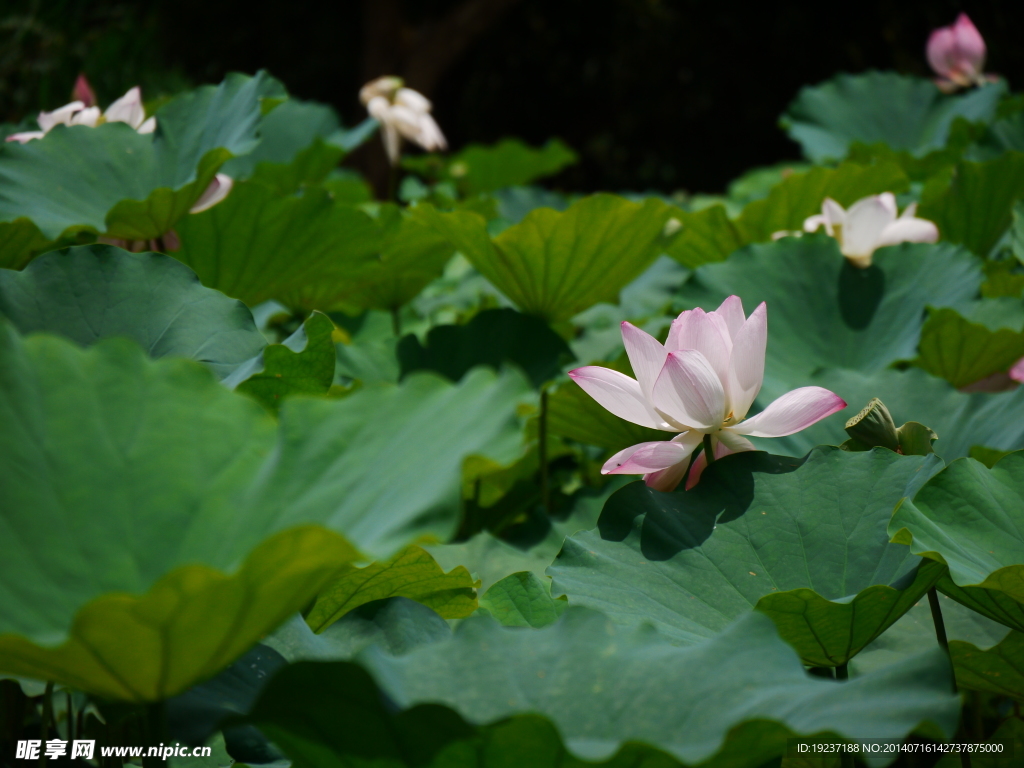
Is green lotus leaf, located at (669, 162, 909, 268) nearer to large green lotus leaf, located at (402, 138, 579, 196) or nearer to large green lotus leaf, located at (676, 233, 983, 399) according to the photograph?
→ large green lotus leaf, located at (676, 233, 983, 399)

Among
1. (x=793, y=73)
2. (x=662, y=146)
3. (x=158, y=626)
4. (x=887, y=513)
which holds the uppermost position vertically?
(x=158, y=626)

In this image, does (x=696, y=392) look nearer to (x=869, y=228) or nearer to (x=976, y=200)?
(x=869, y=228)

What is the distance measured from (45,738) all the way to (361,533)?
1.84 feet

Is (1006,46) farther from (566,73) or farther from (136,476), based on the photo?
(566,73)

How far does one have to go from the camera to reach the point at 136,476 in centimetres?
53

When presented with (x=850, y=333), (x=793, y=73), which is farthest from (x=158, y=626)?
(x=793, y=73)

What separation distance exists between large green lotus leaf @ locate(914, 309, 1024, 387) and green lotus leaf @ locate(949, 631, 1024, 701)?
0.49 metres

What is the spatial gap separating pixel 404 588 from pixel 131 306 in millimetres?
403

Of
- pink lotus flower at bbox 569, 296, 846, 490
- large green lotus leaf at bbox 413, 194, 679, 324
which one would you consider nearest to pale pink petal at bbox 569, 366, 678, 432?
pink lotus flower at bbox 569, 296, 846, 490

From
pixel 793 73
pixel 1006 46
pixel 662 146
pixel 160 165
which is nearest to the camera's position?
pixel 160 165

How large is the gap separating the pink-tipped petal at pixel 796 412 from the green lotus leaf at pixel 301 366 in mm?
424

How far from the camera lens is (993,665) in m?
0.81

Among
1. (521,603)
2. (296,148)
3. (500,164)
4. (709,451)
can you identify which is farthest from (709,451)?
(500,164)

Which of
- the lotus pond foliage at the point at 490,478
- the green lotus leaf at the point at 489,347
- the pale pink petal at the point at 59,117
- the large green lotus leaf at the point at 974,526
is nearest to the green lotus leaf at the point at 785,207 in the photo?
the lotus pond foliage at the point at 490,478
